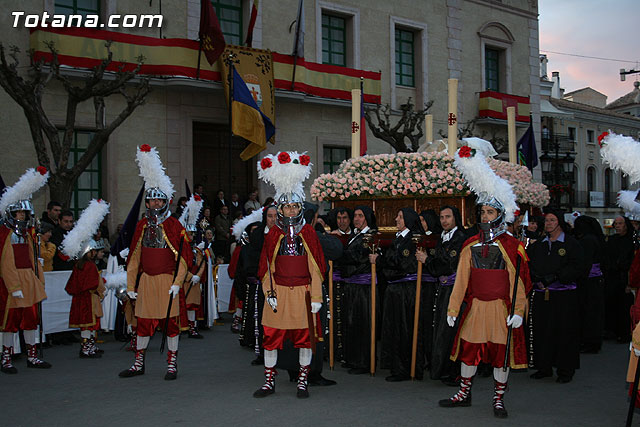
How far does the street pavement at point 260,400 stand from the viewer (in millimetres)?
5844

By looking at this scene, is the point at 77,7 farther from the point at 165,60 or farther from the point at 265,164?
the point at 265,164

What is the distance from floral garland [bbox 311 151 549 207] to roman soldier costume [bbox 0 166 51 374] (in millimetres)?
3787

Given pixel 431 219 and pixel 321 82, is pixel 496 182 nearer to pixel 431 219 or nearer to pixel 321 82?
pixel 431 219

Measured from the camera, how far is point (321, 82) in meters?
19.1

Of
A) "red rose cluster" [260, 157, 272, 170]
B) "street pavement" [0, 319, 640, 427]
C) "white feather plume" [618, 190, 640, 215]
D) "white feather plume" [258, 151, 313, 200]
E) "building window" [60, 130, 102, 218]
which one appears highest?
"building window" [60, 130, 102, 218]

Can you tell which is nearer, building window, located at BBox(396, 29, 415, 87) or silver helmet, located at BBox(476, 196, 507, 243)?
silver helmet, located at BBox(476, 196, 507, 243)

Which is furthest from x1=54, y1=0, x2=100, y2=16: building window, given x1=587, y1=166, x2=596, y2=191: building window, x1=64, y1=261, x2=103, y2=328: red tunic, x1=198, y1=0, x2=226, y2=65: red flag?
x1=587, y1=166, x2=596, y2=191: building window

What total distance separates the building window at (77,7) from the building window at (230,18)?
131 inches

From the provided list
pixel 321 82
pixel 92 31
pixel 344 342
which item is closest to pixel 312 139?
pixel 321 82

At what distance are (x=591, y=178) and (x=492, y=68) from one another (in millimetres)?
27530

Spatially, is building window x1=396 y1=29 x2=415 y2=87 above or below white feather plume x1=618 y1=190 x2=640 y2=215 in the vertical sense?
above

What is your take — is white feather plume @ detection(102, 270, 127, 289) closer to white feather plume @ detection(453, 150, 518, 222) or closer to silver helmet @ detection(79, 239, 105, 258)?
silver helmet @ detection(79, 239, 105, 258)

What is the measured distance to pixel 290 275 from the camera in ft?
22.2

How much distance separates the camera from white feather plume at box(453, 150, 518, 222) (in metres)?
6.18
